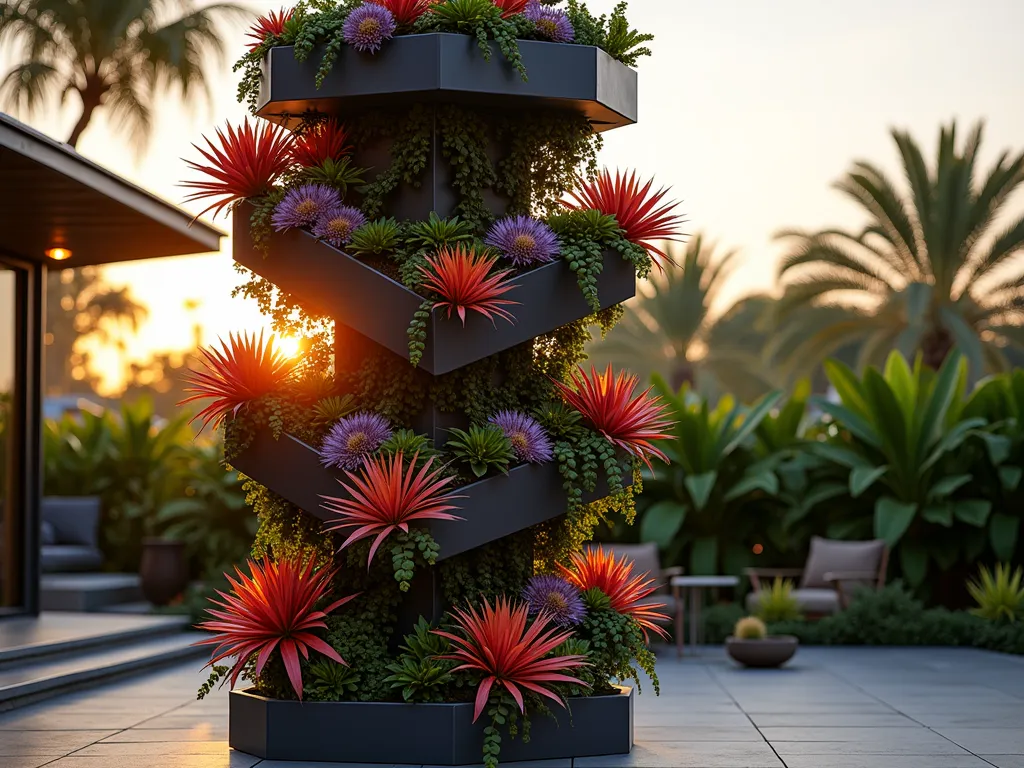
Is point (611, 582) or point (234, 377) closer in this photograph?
point (234, 377)

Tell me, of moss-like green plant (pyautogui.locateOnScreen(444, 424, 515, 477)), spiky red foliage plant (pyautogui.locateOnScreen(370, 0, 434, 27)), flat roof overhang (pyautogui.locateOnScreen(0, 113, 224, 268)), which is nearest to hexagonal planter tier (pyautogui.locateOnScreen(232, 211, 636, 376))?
moss-like green plant (pyautogui.locateOnScreen(444, 424, 515, 477))

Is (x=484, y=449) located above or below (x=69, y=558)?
above

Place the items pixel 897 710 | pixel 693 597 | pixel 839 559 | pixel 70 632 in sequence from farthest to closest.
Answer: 1. pixel 839 559
2. pixel 693 597
3. pixel 70 632
4. pixel 897 710

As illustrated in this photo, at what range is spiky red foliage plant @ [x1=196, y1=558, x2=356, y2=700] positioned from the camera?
6.60m

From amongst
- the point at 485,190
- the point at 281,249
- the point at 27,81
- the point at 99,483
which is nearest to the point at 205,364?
the point at 281,249

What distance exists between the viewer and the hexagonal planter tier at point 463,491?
6.66 m

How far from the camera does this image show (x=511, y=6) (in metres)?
7.10

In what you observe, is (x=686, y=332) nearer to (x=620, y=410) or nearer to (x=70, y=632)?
(x=70, y=632)

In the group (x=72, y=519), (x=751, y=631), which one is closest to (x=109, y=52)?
(x=72, y=519)

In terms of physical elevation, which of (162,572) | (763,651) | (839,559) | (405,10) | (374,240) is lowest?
(763,651)

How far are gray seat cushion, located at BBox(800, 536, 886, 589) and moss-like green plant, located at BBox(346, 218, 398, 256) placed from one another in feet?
28.5

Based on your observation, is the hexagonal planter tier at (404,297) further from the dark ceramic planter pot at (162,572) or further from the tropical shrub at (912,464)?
the dark ceramic planter pot at (162,572)

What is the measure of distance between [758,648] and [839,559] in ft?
12.0

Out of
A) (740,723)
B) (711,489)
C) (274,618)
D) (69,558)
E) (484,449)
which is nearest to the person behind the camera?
(274,618)
